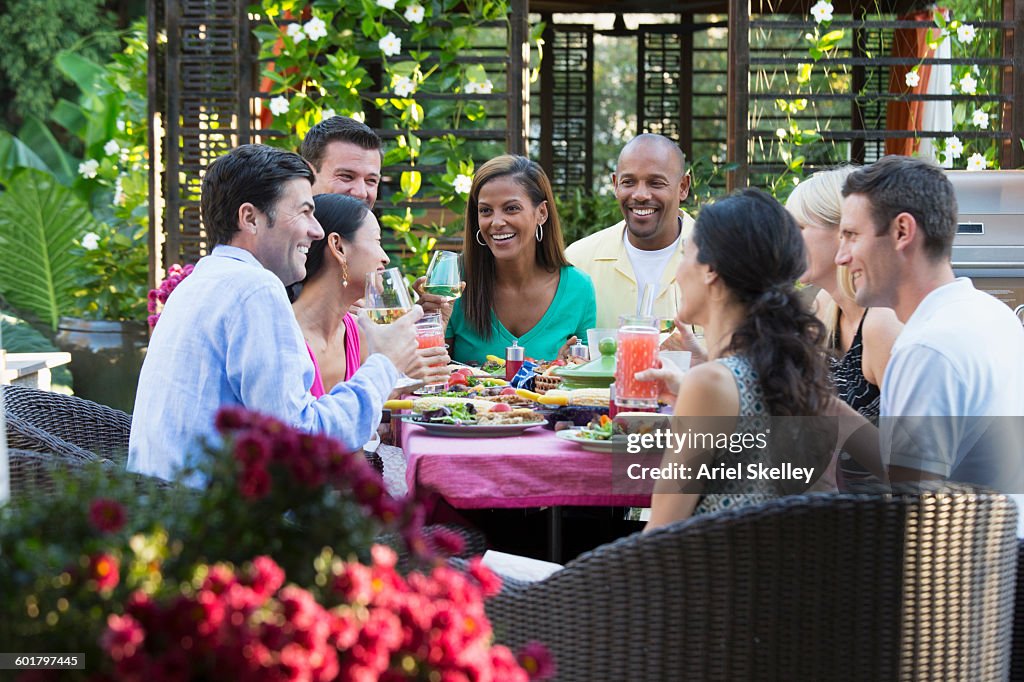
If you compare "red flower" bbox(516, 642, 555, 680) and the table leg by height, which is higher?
"red flower" bbox(516, 642, 555, 680)

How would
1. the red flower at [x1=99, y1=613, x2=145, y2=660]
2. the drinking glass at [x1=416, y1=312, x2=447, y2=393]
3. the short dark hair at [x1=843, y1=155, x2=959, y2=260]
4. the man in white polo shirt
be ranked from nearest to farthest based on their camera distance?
the red flower at [x1=99, y1=613, x2=145, y2=660]
the man in white polo shirt
the short dark hair at [x1=843, y1=155, x2=959, y2=260]
the drinking glass at [x1=416, y1=312, x2=447, y2=393]

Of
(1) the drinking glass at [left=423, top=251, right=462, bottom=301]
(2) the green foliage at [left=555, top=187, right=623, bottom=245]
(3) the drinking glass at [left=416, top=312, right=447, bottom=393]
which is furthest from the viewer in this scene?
(2) the green foliage at [left=555, top=187, right=623, bottom=245]

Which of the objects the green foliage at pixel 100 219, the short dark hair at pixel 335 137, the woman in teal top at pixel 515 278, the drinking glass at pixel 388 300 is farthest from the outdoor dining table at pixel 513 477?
the green foliage at pixel 100 219

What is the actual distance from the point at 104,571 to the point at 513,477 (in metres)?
1.48

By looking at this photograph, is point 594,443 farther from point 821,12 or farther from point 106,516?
point 821,12

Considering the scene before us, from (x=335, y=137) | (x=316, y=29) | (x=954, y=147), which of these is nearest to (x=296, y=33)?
(x=316, y=29)

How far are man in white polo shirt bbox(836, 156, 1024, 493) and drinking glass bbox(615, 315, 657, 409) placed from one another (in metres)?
0.58

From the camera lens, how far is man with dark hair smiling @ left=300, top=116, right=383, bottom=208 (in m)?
4.97

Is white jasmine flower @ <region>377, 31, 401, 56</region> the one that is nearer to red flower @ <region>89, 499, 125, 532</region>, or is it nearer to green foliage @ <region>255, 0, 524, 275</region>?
green foliage @ <region>255, 0, 524, 275</region>

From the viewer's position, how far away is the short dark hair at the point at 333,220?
11.4 ft

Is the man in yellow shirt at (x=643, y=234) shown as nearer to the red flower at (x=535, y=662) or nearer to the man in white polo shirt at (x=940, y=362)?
the man in white polo shirt at (x=940, y=362)

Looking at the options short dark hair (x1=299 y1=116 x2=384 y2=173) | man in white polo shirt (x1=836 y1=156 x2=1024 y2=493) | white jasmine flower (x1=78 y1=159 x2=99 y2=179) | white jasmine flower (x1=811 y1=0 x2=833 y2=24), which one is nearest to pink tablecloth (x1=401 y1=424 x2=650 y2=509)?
man in white polo shirt (x1=836 y1=156 x2=1024 y2=493)

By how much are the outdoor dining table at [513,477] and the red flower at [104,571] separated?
1382 millimetres

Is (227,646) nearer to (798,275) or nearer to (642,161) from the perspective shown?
(798,275)
